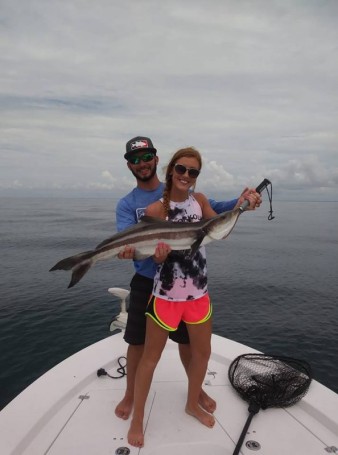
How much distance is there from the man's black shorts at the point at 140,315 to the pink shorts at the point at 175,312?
30cm

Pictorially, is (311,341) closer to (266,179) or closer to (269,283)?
(269,283)

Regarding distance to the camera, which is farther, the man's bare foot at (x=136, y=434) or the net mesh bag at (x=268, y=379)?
the net mesh bag at (x=268, y=379)

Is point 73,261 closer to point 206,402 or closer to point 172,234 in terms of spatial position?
point 172,234

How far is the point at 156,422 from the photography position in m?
4.83

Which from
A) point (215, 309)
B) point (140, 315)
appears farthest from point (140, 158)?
point (215, 309)

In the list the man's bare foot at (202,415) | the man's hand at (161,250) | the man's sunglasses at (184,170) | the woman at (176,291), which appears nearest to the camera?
the man's hand at (161,250)

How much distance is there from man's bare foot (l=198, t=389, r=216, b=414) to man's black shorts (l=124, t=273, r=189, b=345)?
107cm

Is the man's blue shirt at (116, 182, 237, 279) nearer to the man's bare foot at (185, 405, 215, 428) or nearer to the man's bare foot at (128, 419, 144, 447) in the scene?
the man's bare foot at (128, 419, 144, 447)

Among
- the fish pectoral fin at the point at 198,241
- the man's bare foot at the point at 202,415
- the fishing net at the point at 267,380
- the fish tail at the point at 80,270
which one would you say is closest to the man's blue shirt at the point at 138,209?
the fish tail at the point at 80,270

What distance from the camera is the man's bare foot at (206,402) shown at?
5.06m

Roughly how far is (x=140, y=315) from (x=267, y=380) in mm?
2586

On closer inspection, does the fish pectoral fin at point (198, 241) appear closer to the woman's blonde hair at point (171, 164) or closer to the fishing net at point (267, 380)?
the woman's blonde hair at point (171, 164)

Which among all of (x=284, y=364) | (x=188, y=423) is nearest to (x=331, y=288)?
(x=284, y=364)

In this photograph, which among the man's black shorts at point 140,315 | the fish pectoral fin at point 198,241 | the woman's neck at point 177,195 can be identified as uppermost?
the woman's neck at point 177,195
